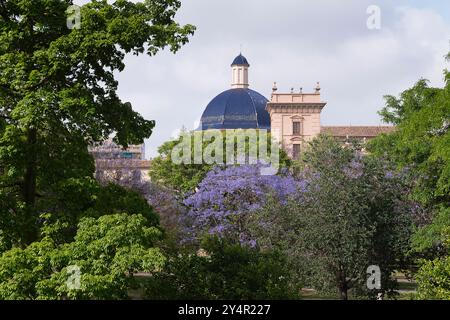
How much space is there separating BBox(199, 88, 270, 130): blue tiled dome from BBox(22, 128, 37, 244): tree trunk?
77905mm

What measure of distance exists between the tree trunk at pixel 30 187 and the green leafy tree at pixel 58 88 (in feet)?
0.06

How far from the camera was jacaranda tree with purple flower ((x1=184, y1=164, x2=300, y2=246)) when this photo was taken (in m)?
30.2

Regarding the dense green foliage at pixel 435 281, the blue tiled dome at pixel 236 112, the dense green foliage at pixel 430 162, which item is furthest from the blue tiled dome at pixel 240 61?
the dense green foliage at pixel 435 281

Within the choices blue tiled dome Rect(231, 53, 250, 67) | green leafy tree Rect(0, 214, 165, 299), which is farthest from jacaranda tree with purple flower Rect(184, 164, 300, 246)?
blue tiled dome Rect(231, 53, 250, 67)

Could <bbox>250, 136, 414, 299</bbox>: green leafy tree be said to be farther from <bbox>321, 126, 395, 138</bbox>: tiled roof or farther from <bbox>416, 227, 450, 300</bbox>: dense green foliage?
<bbox>321, 126, 395, 138</bbox>: tiled roof

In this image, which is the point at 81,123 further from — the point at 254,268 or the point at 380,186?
the point at 380,186

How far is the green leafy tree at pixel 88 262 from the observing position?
13.2 metres

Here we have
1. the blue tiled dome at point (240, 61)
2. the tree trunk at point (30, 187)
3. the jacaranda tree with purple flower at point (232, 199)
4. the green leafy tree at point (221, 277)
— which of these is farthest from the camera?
the blue tiled dome at point (240, 61)

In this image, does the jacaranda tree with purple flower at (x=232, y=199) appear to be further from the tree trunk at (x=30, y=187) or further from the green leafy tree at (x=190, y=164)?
the tree trunk at (x=30, y=187)


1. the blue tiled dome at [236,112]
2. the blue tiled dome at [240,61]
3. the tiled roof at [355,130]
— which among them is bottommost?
the tiled roof at [355,130]

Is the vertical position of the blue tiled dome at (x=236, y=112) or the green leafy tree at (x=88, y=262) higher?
the blue tiled dome at (x=236, y=112)

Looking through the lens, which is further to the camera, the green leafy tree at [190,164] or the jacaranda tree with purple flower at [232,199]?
the green leafy tree at [190,164]

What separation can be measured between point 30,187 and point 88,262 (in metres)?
2.33
